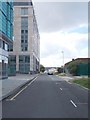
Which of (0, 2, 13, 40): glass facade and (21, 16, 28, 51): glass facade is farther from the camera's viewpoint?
(21, 16, 28, 51): glass facade

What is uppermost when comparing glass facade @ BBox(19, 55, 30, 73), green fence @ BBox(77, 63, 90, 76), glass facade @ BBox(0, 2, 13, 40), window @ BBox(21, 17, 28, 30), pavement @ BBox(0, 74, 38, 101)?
window @ BBox(21, 17, 28, 30)

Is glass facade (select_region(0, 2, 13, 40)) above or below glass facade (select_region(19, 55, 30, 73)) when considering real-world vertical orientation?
above

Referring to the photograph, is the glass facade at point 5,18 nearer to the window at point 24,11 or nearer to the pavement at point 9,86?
the pavement at point 9,86

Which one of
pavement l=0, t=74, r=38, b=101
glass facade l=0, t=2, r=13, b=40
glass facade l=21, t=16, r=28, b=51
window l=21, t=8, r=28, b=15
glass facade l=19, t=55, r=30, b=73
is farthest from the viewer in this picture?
window l=21, t=8, r=28, b=15

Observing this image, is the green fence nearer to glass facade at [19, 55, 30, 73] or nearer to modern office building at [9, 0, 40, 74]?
modern office building at [9, 0, 40, 74]

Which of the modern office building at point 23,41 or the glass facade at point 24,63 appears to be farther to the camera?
the modern office building at point 23,41

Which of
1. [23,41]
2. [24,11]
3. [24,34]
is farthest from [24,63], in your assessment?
[24,11]

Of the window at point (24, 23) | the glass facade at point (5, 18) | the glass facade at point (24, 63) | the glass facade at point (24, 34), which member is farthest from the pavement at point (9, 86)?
the window at point (24, 23)

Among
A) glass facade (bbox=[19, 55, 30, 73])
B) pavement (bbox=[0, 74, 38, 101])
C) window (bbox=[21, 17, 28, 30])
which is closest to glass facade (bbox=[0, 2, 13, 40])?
pavement (bbox=[0, 74, 38, 101])

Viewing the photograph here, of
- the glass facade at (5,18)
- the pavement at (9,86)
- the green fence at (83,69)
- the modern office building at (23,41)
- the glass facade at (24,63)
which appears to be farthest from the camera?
the modern office building at (23,41)

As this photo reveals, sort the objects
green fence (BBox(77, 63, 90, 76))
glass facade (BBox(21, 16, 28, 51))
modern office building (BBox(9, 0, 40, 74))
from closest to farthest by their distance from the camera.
Answer: 1. green fence (BBox(77, 63, 90, 76))
2. modern office building (BBox(9, 0, 40, 74))
3. glass facade (BBox(21, 16, 28, 51))

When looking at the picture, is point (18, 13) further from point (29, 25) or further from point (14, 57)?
point (14, 57)

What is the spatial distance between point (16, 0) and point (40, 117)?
10653 cm

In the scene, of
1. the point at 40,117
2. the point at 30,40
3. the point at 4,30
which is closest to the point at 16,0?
the point at 30,40
